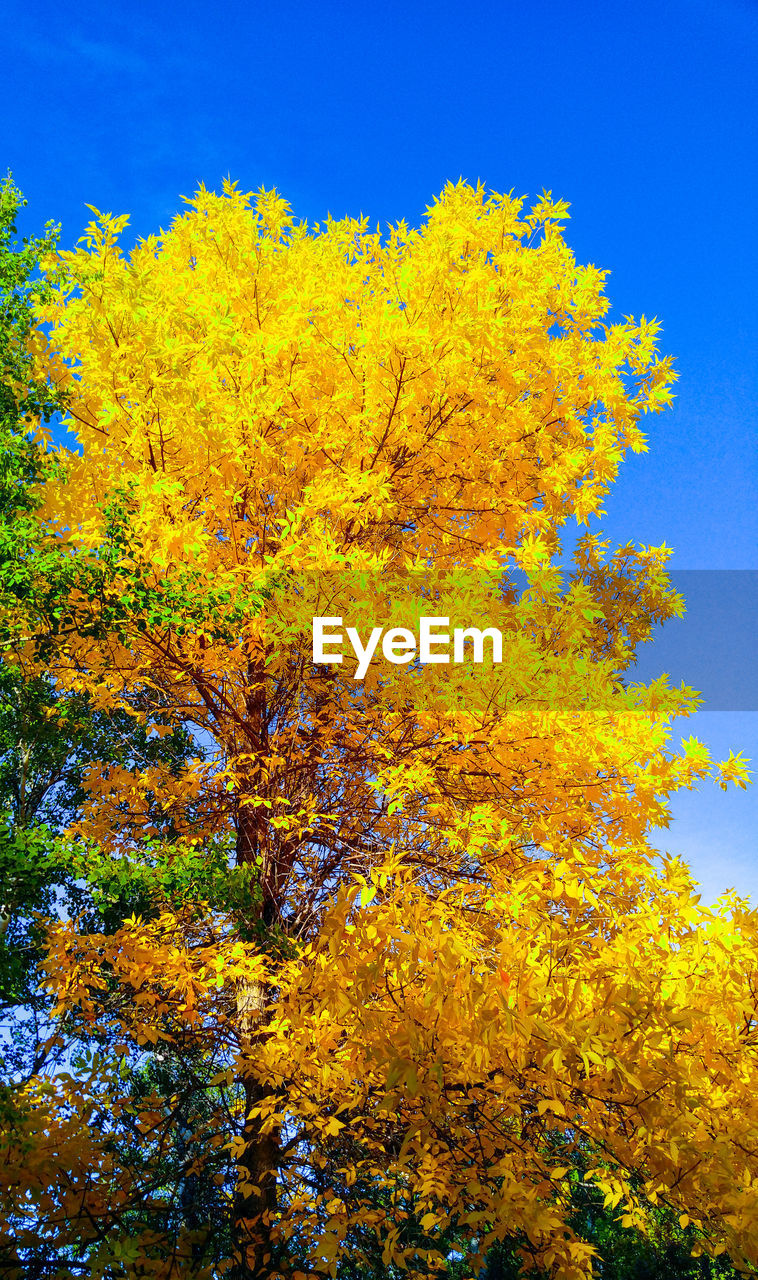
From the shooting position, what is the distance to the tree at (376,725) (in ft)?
13.5

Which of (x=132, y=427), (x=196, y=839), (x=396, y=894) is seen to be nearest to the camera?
(x=396, y=894)

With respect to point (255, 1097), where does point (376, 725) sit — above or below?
above

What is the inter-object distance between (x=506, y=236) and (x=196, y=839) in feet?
22.8

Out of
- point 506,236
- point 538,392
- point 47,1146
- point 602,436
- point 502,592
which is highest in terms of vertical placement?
point 506,236

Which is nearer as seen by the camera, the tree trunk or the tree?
the tree

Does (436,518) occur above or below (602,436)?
below

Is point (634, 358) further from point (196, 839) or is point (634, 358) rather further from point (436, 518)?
point (196, 839)

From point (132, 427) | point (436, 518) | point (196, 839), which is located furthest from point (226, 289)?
point (196, 839)

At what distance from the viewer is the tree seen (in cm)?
412

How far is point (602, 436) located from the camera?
7.88 meters

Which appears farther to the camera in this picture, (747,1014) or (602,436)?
(602,436)

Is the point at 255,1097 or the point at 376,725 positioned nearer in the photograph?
the point at 255,1097

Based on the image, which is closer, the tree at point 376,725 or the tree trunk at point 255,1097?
the tree at point 376,725

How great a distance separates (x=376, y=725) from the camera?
7.41 meters
